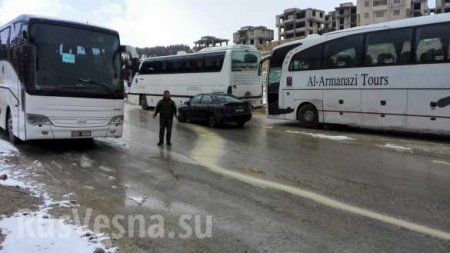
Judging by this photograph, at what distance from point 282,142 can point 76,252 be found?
33.5 ft

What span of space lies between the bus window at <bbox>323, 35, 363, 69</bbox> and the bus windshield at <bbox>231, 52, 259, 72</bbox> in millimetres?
7493

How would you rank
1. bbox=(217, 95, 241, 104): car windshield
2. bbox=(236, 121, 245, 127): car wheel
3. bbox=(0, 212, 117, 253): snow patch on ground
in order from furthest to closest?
1. bbox=(236, 121, 245, 127): car wheel
2. bbox=(217, 95, 241, 104): car windshield
3. bbox=(0, 212, 117, 253): snow patch on ground

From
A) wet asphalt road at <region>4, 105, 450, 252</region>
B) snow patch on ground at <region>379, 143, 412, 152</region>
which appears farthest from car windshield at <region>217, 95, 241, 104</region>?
snow patch on ground at <region>379, 143, 412, 152</region>

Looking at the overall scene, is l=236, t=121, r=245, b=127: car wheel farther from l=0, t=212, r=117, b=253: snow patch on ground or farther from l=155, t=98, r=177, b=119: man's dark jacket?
l=0, t=212, r=117, b=253: snow patch on ground

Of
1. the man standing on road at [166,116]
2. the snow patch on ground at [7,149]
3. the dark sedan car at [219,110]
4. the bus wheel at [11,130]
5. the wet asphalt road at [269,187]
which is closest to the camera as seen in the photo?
the wet asphalt road at [269,187]

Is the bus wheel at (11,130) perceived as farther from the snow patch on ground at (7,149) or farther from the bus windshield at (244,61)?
the bus windshield at (244,61)

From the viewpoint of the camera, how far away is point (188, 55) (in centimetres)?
2839

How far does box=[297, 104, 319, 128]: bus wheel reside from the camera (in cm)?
1906

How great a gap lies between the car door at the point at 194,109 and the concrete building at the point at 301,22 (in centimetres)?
11030

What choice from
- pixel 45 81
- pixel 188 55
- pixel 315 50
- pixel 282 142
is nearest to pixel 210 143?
pixel 282 142

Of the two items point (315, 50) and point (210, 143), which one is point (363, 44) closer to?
point (315, 50)

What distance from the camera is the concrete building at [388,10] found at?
111 meters

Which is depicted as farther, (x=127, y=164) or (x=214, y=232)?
(x=127, y=164)

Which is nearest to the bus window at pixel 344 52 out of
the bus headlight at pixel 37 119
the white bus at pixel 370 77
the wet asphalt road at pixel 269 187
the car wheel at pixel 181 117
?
the white bus at pixel 370 77
